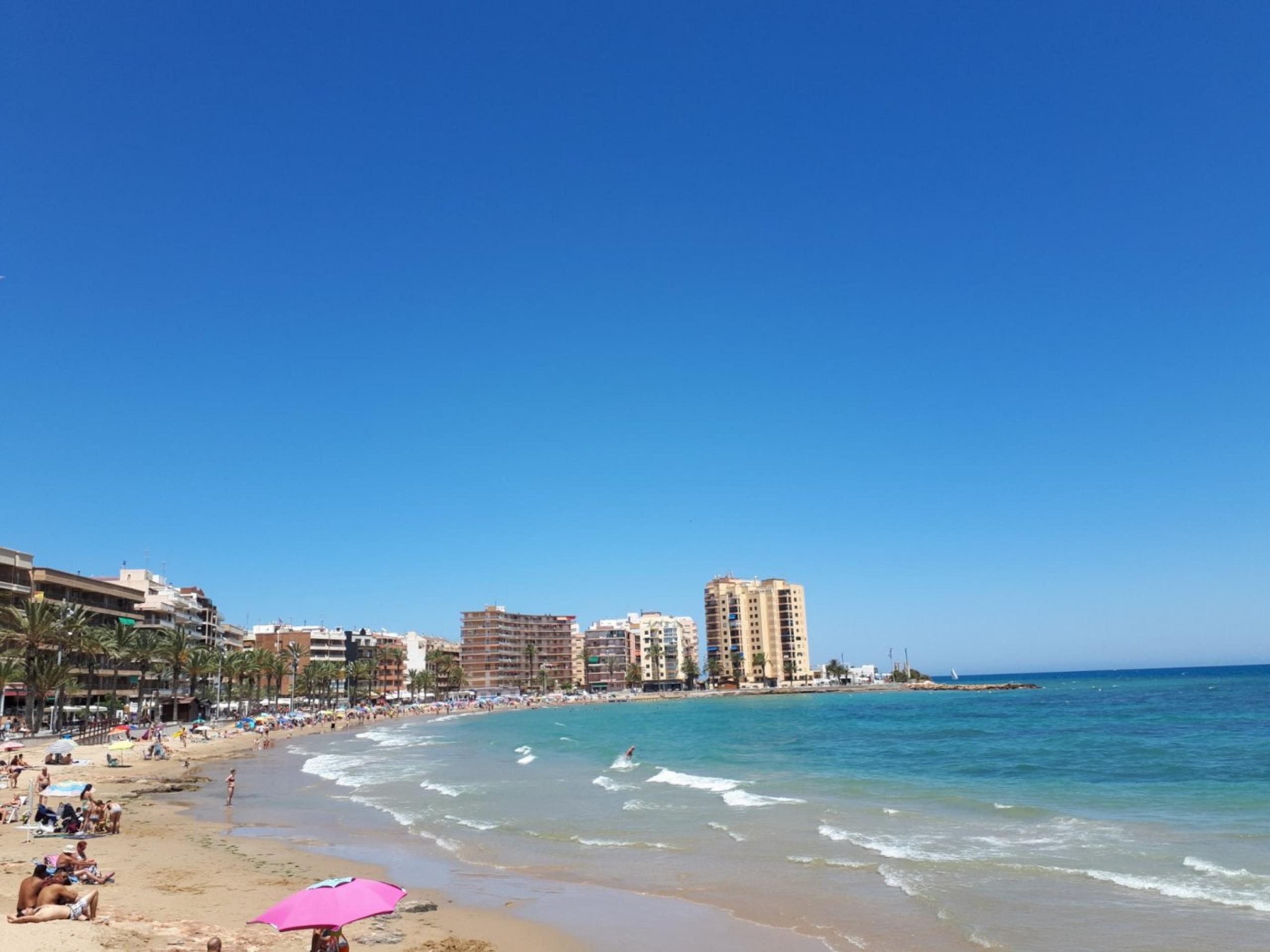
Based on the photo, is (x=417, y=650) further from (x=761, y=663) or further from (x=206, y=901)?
(x=206, y=901)

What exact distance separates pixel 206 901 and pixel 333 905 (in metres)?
8.06

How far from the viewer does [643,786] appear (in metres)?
37.1

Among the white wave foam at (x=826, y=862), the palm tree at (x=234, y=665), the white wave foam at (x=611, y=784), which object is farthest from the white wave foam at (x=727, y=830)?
the palm tree at (x=234, y=665)

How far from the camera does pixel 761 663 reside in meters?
184

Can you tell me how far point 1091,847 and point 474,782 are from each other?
26.0m

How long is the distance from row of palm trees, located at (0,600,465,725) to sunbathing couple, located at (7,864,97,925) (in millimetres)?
43719

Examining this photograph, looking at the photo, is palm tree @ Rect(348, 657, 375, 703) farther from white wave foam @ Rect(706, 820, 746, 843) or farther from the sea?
white wave foam @ Rect(706, 820, 746, 843)

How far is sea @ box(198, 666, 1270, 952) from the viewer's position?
1563cm

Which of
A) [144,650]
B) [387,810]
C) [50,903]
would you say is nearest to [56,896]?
[50,903]

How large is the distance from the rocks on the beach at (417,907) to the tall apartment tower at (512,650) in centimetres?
16206

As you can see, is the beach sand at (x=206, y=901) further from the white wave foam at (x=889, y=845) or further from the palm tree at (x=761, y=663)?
the palm tree at (x=761, y=663)

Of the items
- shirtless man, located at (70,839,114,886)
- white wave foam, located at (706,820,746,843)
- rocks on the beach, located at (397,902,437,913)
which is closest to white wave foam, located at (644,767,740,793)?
white wave foam, located at (706,820,746,843)

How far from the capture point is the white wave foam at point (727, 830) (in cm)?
2398

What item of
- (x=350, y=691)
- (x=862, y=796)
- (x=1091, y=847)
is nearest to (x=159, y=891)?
(x=1091, y=847)
